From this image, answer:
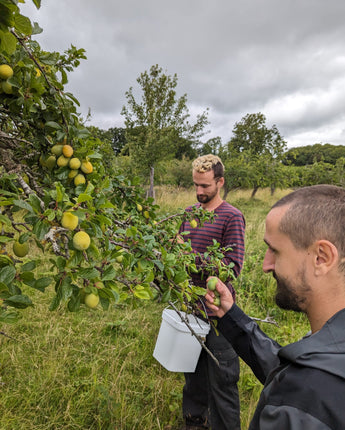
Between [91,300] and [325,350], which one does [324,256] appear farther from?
[91,300]

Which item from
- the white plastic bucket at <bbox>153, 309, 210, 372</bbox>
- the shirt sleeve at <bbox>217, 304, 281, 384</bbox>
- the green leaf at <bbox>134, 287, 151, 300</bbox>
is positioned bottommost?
the white plastic bucket at <bbox>153, 309, 210, 372</bbox>

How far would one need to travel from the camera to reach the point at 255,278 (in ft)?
13.6

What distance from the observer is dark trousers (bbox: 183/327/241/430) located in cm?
179

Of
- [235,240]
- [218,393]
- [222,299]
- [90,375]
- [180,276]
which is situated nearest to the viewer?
[180,276]

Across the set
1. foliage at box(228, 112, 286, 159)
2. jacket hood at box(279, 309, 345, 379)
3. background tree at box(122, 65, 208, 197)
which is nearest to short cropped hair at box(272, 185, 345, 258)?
jacket hood at box(279, 309, 345, 379)

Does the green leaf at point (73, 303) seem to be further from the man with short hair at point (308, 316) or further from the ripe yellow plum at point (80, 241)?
the man with short hair at point (308, 316)

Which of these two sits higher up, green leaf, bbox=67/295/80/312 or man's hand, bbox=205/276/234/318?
green leaf, bbox=67/295/80/312

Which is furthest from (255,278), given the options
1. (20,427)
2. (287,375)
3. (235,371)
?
(287,375)

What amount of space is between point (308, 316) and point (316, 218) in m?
0.34

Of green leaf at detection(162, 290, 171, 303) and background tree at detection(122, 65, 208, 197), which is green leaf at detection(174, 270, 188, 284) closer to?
green leaf at detection(162, 290, 171, 303)

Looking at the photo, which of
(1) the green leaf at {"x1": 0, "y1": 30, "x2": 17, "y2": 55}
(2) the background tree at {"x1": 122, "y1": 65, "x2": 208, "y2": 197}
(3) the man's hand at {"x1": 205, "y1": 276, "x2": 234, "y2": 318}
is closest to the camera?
(1) the green leaf at {"x1": 0, "y1": 30, "x2": 17, "y2": 55}

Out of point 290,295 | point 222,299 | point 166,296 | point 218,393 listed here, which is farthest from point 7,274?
point 218,393

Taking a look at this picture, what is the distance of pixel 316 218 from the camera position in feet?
2.93

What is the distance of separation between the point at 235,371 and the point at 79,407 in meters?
1.16
